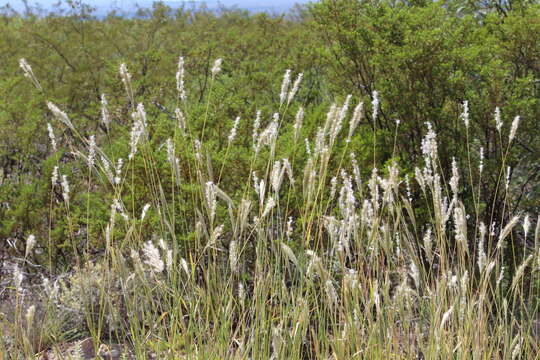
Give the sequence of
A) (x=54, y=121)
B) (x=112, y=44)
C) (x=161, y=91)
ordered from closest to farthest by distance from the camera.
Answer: (x=54, y=121), (x=161, y=91), (x=112, y=44)

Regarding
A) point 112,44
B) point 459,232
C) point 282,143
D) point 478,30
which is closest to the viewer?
point 459,232

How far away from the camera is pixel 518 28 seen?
164 inches

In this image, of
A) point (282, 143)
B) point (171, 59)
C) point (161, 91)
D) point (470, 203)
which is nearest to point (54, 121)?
point (161, 91)

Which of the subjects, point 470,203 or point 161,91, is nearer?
point 470,203

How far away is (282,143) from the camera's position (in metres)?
4.07

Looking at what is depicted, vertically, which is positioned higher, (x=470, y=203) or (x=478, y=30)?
(x=478, y=30)

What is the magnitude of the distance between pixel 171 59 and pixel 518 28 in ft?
11.1

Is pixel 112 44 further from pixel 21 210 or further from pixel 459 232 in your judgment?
pixel 459 232

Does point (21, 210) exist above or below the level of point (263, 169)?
below

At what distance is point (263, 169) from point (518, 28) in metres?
1.86

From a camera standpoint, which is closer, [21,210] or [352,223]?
[352,223]

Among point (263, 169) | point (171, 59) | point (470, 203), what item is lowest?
point (470, 203)

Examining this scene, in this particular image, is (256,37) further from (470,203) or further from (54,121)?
(470,203)

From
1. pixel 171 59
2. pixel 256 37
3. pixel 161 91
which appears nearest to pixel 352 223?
pixel 161 91
